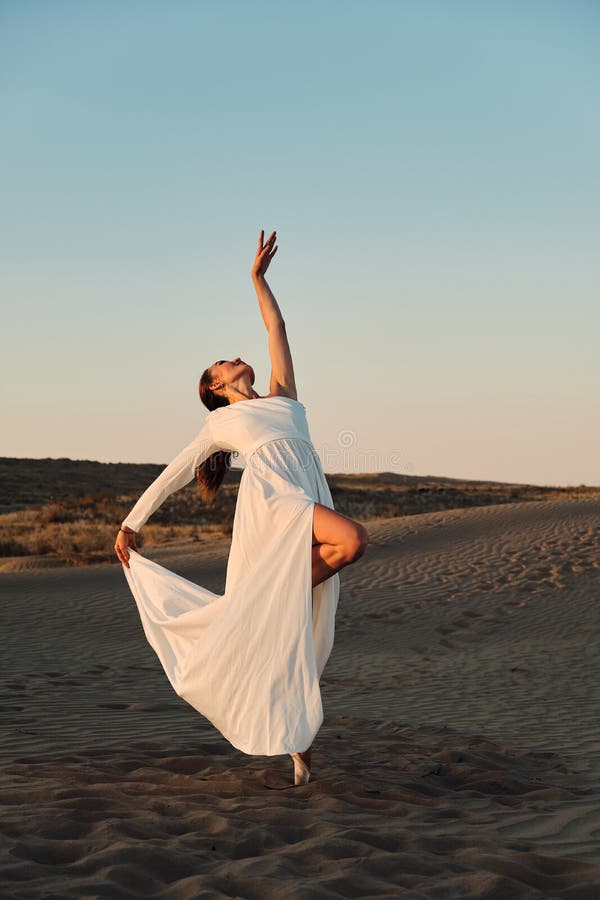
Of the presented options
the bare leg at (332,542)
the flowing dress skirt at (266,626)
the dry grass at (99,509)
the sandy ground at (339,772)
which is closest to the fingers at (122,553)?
the flowing dress skirt at (266,626)

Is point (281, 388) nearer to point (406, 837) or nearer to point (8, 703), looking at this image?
point (406, 837)

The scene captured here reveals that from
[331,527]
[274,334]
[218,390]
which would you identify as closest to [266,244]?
[274,334]

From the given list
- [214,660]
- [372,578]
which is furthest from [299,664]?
[372,578]

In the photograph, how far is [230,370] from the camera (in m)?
5.69

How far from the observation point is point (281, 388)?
5.71 m

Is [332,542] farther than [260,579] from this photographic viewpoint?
No

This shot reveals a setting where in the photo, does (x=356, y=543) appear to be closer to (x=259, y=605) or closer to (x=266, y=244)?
(x=259, y=605)

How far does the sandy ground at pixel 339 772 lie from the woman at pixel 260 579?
46 cm

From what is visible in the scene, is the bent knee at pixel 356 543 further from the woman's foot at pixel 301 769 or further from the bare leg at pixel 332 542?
the woman's foot at pixel 301 769

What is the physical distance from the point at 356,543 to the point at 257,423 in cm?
102

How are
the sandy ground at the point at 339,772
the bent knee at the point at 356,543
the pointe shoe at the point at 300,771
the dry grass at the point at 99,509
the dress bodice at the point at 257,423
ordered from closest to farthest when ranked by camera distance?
the sandy ground at the point at 339,772 < the bent knee at the point at 356,543 < the pointe shoe at the point at 300,771 < the dress bodice at the point at 257,423 < the dry grass at the point at 99,509

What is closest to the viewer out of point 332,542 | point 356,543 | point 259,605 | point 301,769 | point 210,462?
point 356,543

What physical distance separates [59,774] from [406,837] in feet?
7.05

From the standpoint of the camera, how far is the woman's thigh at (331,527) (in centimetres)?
479
